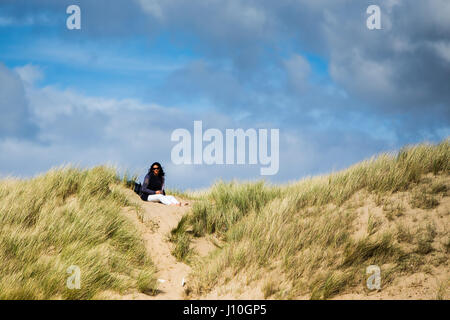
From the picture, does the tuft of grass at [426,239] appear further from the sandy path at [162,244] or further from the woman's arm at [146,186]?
the woman's arm at [146,186]

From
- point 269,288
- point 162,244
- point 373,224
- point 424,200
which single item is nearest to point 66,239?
point 162,244

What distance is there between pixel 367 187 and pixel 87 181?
747 centimetres

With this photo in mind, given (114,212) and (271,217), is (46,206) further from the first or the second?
(271,217)

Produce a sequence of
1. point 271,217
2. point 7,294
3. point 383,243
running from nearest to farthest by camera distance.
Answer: point 7,294
point 383,243
point 271,217

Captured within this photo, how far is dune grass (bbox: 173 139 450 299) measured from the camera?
834cm

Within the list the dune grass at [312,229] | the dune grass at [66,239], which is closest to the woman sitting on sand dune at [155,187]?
the dune grass at [66,239]

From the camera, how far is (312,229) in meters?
9.47

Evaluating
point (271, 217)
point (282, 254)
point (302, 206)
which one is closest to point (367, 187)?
point (302, 206)

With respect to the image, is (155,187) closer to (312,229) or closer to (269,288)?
(312,229)

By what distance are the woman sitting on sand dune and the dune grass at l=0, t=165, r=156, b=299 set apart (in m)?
1.00

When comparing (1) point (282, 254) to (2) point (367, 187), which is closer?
(1) point (282, 254)

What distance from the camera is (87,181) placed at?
37.6 ft

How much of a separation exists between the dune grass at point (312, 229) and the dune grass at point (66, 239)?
5.05 ft

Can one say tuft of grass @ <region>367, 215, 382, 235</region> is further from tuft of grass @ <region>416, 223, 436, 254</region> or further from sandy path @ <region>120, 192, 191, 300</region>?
sandy path @ <region>120, 192, 191, 300</region>
